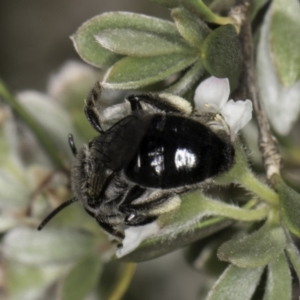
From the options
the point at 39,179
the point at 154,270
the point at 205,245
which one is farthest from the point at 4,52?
the point at 205,245

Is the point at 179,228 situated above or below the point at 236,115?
below

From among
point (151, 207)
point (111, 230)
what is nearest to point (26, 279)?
point (111, 230)

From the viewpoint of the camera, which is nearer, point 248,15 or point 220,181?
point 220,181

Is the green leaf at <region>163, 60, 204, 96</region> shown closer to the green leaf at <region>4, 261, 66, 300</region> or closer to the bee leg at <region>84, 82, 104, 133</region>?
the bee leg at <region>84, 82, 104, 133</region>

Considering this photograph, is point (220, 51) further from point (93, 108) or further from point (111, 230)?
point (111, 230)

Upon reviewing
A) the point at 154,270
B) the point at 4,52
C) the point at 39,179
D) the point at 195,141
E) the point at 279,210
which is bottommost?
the point at 154,270

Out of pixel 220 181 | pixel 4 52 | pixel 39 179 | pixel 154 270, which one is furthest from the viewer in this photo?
pixel 4 52

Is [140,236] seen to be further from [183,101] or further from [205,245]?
[205,245]

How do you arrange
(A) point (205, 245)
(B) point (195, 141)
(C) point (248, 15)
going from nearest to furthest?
(B) point (195, 141) < (C) point (248, 15) < (A) point (205, 245)
